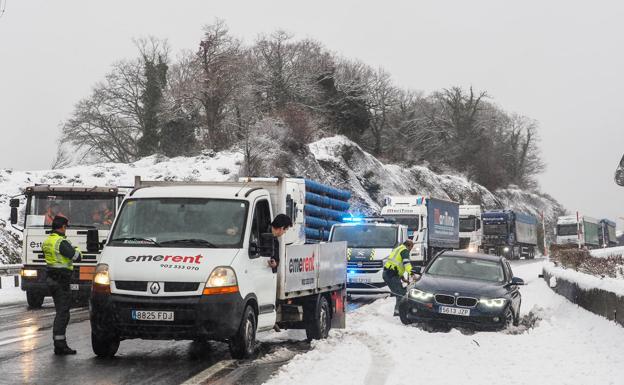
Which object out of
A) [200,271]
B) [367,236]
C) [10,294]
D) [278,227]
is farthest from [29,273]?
[200,271]

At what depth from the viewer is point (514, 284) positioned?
1467 cm

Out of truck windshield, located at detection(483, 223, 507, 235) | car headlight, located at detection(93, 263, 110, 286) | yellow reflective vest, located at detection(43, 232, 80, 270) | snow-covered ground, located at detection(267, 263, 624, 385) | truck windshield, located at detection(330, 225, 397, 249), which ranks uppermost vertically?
truck windshield, located at detection(483, 223, 507, 235)

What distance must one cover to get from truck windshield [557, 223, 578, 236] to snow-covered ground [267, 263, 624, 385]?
54697 mm

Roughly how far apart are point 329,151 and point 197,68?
1113cm

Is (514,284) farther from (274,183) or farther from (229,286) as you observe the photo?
(229,286)

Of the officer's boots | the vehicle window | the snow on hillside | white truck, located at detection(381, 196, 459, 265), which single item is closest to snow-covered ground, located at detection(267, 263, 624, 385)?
the vehicle window

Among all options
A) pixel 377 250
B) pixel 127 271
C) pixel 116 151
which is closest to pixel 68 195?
pixel 377 250

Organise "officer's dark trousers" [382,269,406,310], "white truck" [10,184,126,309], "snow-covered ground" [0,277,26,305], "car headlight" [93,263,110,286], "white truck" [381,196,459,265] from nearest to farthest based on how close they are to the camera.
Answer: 1. "car headlight" [93,263,110,286]
2. "officer's dark trousers" [382,269,406,310]
3. "white truck" [10,184,126,309]
4. "snow-covered ground" [0,277,26,305]
5. "white truck" [381,196,459,265]

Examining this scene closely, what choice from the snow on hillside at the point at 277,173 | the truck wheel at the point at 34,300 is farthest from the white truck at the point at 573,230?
the truck wheel at the point at 34,300

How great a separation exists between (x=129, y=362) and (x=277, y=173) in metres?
36.9

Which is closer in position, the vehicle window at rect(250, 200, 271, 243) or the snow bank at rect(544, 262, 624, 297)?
the vehicle window at rect(250, 200, 271, 243)

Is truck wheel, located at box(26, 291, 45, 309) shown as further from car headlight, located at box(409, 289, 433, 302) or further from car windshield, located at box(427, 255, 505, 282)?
car headlight, located at box(409, 289, 433, 302)

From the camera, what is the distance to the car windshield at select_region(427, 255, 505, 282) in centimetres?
1512

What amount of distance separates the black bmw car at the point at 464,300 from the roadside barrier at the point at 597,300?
1303 millimetres
